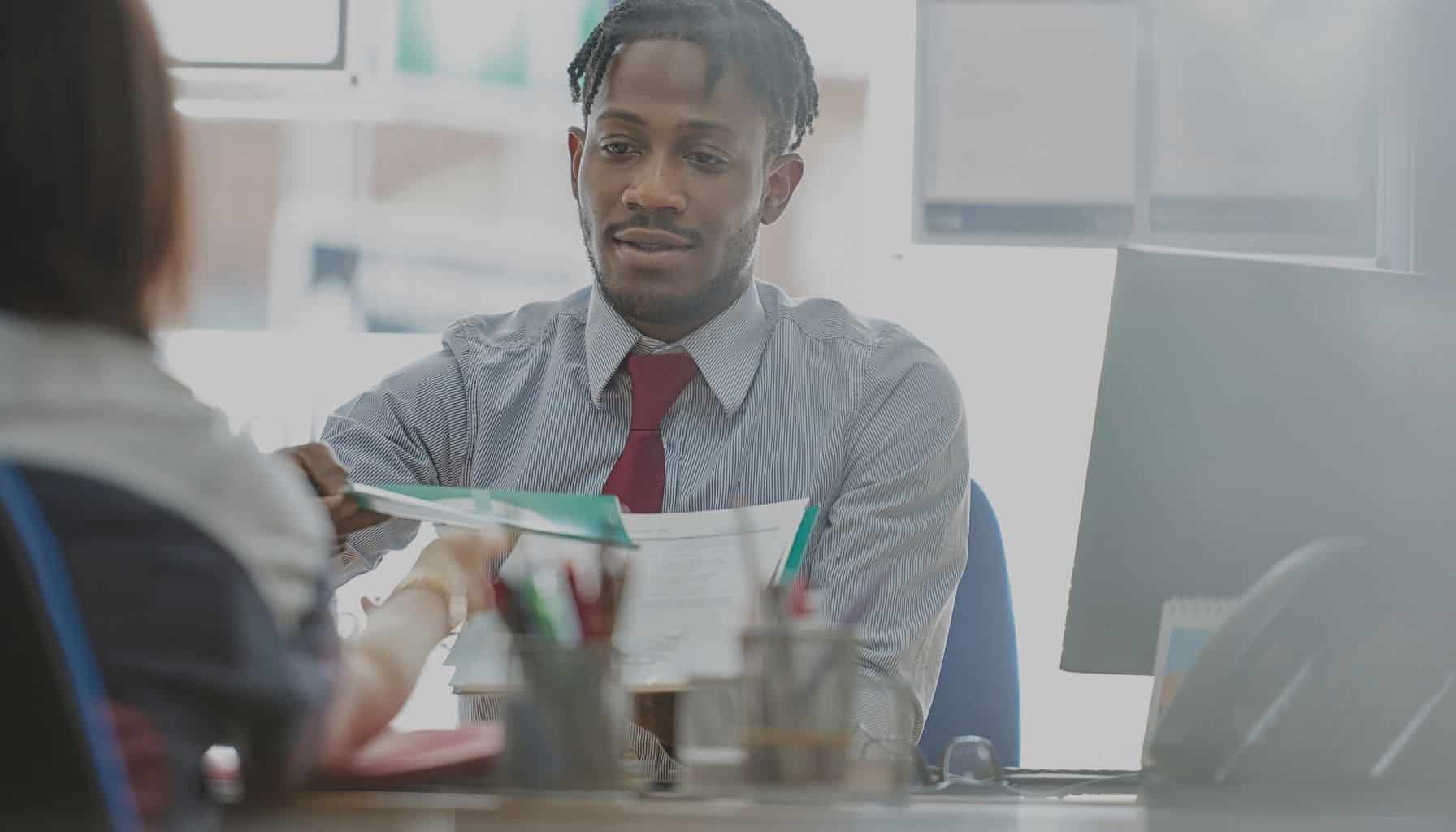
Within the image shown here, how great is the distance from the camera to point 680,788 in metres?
0.82

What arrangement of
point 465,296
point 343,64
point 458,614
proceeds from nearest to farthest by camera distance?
point 458,614, point 343,64, point 465,296

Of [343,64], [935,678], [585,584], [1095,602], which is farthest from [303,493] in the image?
[343,64]

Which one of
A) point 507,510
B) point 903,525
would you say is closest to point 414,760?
point 507,510

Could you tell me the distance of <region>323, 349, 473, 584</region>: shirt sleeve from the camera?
175 centimetres

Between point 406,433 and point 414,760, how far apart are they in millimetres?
989

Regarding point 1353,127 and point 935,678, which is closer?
point 935,678

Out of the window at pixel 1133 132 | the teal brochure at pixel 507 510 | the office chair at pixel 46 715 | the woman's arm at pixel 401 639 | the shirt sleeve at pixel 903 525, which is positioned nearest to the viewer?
the office chair at pixel 46 715

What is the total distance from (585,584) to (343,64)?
6.05 ft

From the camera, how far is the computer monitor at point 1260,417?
3.51ft

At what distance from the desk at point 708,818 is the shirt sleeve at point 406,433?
40.0 inches

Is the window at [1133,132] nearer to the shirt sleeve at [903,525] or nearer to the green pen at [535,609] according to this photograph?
the shirt sleeve at [903,525]

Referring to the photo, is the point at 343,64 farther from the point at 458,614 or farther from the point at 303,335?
the point at 458,614

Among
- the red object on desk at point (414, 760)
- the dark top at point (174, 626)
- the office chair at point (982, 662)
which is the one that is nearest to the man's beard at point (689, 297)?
the office chair at point (982, 662)

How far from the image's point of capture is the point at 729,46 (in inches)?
72.7
